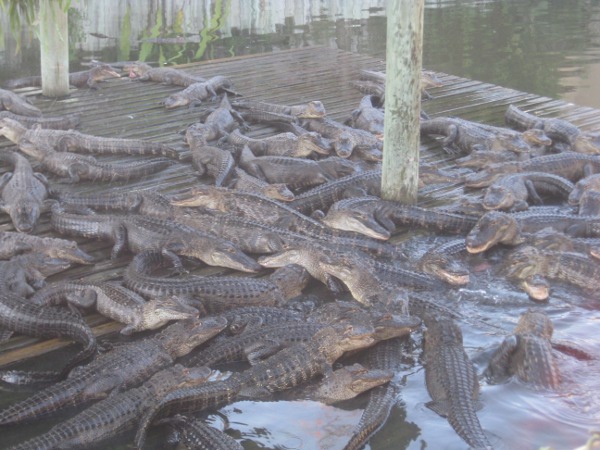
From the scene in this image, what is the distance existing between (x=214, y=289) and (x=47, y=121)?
13.1 feet

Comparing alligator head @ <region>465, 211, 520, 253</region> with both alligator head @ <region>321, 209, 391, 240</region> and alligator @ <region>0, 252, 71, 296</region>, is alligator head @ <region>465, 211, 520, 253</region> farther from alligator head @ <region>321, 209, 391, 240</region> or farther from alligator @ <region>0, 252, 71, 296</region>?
alligator @ <region>0, 252, 71, 296</region>

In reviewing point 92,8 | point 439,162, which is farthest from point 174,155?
point 92,8

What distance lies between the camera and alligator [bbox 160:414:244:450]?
3.65m

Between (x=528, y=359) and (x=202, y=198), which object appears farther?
(x=202, y=198)

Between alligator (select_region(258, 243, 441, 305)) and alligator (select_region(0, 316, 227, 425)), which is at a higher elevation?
alligator (select_region(258, 243, 441, 305))

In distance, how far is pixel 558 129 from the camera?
7.97 m

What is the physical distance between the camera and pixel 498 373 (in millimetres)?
4414

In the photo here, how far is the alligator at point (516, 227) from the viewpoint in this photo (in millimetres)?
5688

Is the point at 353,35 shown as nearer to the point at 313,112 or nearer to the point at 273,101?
the point at 273,101

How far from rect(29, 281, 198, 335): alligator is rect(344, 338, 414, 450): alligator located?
1054mm

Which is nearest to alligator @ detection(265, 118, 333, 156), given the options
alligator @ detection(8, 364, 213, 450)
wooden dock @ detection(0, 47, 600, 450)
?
wooden dock @ detection(0, 47, 600, 450)

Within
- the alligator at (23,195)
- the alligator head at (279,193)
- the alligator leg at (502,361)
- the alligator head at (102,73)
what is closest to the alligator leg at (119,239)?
the alligator at (23,195)

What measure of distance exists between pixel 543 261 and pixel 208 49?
10216 mm

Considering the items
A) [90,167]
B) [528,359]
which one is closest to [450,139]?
[90,167]
